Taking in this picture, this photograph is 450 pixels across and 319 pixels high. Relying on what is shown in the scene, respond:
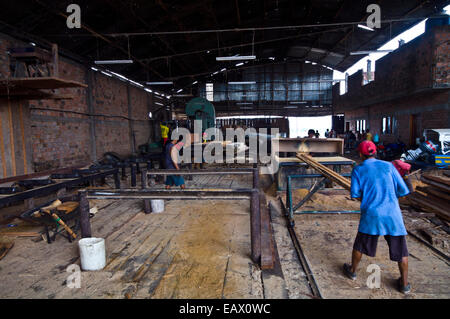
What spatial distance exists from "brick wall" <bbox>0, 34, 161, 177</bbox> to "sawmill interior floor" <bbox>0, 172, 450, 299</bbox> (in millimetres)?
3998

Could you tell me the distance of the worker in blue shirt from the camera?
2654mm

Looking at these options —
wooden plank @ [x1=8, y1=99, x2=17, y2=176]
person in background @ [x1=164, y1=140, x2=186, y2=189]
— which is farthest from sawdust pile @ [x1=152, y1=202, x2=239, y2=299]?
wooden plank @ [x1=8, y1=99, x2=17, y2=176]

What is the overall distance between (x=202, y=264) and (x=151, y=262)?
0.65 metres

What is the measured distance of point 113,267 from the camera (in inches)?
121

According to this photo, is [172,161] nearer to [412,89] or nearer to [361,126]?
[412,89]

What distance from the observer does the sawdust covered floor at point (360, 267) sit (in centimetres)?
269

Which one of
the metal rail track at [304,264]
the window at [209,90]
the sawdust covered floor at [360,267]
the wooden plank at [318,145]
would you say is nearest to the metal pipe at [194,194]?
the metal rail track at [304,264]

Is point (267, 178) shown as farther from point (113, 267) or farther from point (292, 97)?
point (292, 97)

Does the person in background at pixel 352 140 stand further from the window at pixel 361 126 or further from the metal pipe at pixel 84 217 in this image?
the metal pipe at pixel 84 217

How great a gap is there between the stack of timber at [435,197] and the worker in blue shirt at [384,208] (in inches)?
114

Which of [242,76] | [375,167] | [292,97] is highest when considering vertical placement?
[242,76]

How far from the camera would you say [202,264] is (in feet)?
10.2

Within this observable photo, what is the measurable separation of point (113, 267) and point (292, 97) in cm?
2352

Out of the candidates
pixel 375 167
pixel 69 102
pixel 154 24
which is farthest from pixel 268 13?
pixel 375 167
